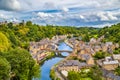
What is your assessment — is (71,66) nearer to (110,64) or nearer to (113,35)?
(110,64)

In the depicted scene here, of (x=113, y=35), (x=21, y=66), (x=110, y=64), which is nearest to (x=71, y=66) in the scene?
(x=110, y=64)

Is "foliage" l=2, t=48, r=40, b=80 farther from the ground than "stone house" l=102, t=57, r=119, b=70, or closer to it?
farther from the ground

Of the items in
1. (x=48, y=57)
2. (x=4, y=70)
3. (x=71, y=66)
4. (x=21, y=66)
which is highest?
(x=4, y=70)

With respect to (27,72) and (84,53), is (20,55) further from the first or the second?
(84,53)

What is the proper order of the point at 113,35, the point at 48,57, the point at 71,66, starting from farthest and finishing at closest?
the point at 113,35 → the point at 48,57 → the point at 71,66

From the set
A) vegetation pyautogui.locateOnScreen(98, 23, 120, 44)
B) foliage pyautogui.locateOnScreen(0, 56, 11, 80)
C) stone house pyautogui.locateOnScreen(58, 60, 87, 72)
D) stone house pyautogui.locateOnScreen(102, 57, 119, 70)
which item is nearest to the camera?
foliage pyautogui.locateOnScreen(0, 56, 11, 80)

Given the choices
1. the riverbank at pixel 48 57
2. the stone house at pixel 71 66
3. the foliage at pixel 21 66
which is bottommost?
the riverbank at pixel 48 57

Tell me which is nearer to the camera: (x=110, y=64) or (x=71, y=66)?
(x=110, y=64)

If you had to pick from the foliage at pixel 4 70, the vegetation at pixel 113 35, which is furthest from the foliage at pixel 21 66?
the vegetation at pixel 113 35

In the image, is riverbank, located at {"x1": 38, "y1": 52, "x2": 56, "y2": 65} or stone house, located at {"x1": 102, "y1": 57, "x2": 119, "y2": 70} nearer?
stone house, located at {"x1": 102, "y1": 57, "x2": 119, "y2": 70}

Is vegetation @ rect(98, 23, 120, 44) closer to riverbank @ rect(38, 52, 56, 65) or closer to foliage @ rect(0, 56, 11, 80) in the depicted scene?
riverbank @ rect(38, 52, 56, 65)

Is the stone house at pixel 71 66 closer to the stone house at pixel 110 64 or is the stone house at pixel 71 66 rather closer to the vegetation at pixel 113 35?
the stone house at pixel 110 64

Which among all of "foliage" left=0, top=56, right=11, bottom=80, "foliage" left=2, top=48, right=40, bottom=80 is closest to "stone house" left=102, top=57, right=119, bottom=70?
"foliage" left=2, top=48, right=40, bottom=80
